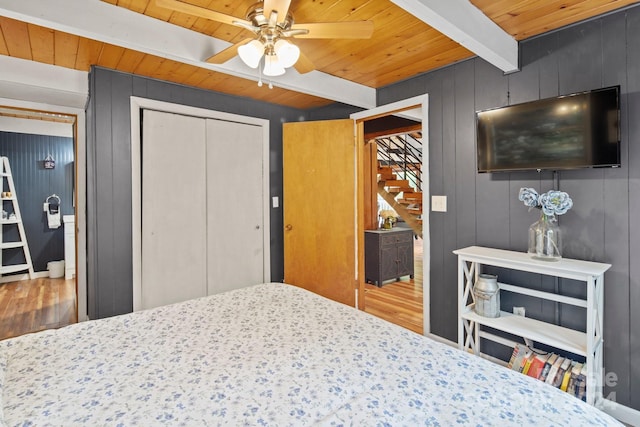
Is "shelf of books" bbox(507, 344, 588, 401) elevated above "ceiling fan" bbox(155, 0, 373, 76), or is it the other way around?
"ceiling fan" bbox(155, 0, 373, 76)

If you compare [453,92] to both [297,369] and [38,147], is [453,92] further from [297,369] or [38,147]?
[38,147]

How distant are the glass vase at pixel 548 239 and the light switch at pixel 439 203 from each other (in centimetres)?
75

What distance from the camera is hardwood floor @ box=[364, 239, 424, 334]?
136 inches

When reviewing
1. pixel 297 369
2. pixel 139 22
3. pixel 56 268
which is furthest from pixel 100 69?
pixel 56 268

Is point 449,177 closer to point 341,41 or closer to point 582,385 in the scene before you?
point 341,41

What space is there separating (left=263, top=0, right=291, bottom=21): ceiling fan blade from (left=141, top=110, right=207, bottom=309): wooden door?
1.77m

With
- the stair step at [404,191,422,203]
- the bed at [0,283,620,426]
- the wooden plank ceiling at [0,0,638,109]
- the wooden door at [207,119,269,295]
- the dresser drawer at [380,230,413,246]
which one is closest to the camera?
the bed at [0,283,620,426]

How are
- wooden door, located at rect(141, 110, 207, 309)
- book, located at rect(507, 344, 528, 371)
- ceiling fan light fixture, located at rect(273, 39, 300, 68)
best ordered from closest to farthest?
ceiling fan light fixture, located at rect(273, 39, 300, 68)
book, located at rect(507, 344, 528, 371)
wooden door, located at rect(141, 110, 207, 309)

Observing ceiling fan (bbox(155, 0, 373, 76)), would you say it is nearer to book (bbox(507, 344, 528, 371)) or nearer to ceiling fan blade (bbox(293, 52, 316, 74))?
ceiling fan blade (bbox(293, 52, 316, 74))

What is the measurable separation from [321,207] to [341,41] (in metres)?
1.68

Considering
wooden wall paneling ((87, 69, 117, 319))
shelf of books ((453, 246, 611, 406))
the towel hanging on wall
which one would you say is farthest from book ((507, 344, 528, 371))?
the towel hanging on wall

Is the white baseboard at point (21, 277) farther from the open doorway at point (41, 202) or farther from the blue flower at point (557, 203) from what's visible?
the blue flower at point (557, 203)

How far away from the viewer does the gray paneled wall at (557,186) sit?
1.86 m

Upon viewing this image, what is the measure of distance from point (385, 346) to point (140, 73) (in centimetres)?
279
